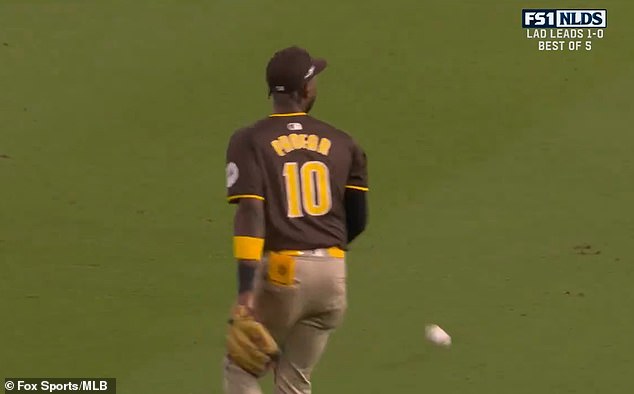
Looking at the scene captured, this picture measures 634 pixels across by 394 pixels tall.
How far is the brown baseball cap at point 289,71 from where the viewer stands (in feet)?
19.8

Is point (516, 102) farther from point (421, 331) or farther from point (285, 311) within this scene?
point (285, 311)

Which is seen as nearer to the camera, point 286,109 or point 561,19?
point 286,109

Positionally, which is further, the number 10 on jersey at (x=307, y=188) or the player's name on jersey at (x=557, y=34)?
the player's name on jersey at (x=557, y=34)

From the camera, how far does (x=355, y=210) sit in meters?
6.29

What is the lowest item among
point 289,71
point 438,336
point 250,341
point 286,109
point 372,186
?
point 438,336

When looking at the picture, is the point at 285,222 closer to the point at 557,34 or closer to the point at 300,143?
the point at 300,143

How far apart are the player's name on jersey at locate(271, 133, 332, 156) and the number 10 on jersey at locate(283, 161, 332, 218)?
56mm

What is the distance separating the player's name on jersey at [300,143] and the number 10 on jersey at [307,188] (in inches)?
2.2

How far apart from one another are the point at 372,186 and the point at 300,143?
3982mm

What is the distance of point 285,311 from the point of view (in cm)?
604

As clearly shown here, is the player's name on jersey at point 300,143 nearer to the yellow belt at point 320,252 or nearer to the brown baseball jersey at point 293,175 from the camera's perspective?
the brown baseball jersey at point 293,175

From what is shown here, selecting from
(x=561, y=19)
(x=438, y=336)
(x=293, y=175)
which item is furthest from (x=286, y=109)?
(x=561, y=19)
